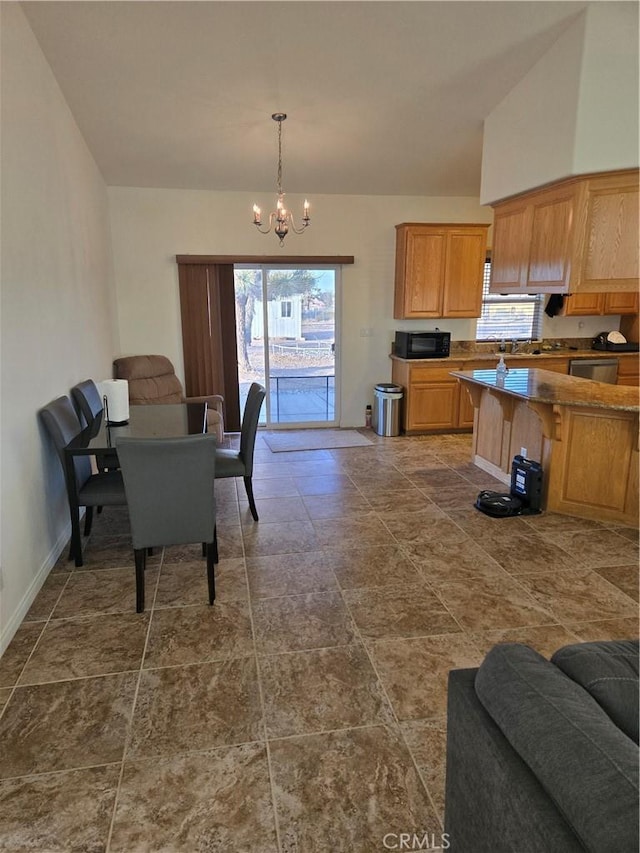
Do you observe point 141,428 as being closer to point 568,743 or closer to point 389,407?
point 568,743

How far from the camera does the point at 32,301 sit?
2.90m

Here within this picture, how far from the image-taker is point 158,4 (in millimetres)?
2836

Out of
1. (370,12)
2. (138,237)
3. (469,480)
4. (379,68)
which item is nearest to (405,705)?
(469,480)

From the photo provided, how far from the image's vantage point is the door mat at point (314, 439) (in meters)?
5.82

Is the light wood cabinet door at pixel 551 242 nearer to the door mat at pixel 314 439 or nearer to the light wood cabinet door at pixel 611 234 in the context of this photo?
the light wood cabinet door at pixel 611 234

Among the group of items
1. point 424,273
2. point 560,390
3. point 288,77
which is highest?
point 288,77

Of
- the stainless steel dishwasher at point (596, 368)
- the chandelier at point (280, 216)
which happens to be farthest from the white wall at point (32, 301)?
the stainless steel dishwasher at point (596, 368)

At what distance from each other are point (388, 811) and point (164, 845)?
67cm

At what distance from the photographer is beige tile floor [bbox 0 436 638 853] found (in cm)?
160

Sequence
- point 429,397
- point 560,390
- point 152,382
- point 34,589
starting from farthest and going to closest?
point 429,397 → point 152,382 → point 560,390 → point 34,589

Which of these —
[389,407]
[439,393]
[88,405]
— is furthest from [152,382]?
[439,393]

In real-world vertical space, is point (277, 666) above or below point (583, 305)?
below

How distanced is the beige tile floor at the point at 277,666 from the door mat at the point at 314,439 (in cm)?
183

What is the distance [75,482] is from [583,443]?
3374mm
